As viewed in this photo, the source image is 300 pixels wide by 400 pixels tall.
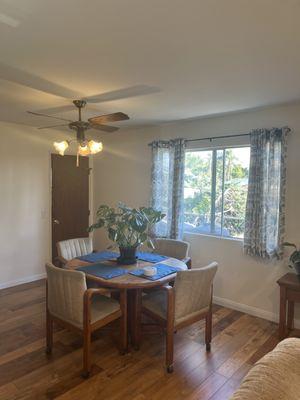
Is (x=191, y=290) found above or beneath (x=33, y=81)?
beneath

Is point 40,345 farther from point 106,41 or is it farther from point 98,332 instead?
point 106,41

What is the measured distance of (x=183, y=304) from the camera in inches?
96.0

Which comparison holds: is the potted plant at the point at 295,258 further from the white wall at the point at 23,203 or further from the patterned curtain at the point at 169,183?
the white wall at the point at 23,203

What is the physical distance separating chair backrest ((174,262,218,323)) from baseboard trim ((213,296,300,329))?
4.23 ft

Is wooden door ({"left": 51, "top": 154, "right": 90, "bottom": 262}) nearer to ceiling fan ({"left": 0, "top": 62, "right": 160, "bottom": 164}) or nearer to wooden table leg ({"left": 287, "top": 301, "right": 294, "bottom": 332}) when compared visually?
ceiling fan ({"left": 0, "top": 62, "right": 160, "bottom": 164})

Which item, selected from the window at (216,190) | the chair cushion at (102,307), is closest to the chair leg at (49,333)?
the chair cushion at (102,307)

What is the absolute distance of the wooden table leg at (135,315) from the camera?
108 inches

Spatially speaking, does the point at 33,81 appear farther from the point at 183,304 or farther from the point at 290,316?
the point at 290,316

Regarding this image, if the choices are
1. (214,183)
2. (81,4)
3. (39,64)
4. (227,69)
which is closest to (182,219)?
(214,183)

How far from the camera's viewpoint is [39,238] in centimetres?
470

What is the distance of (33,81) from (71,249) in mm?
1978

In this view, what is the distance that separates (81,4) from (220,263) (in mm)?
3266

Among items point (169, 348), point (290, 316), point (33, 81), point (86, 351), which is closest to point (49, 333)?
point (86, 351)

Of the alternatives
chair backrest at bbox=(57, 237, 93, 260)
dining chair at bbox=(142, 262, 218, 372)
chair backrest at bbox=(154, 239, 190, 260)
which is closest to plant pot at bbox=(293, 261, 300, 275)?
dining chair at bbox=(142, 262, 218, 372)
